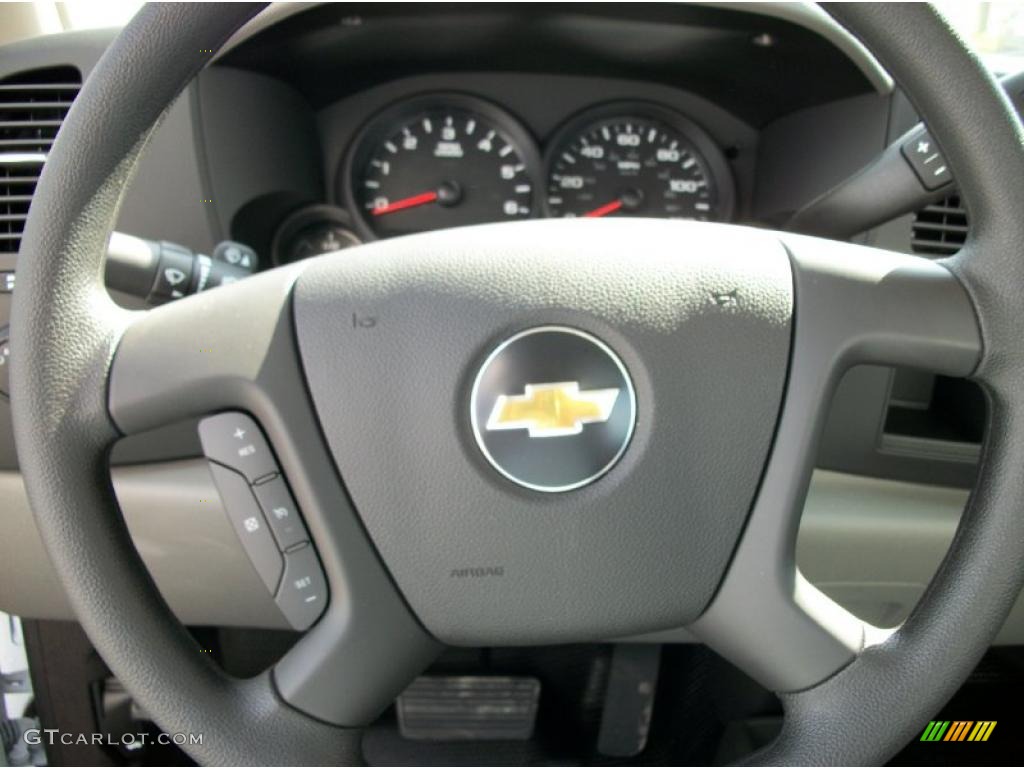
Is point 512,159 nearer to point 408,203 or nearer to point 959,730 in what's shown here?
point 408,203

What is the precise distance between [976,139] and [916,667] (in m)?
0.38

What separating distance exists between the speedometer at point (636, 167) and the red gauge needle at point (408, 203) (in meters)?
0.19

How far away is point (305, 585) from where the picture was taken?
73 centimetres

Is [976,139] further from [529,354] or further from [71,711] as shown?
[71,711]

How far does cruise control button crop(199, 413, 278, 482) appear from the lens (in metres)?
0.73

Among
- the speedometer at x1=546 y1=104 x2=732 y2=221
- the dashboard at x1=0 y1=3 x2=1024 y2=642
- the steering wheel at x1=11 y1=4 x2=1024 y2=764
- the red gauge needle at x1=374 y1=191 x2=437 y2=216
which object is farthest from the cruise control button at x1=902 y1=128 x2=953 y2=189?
the red gauge needle at x1=374 y1=191 x2=437 y2=216

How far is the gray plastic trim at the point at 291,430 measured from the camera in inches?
27.9

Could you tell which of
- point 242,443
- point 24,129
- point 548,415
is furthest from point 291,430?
point 24,129

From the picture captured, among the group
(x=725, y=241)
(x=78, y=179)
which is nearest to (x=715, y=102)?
(x=725, y=241)

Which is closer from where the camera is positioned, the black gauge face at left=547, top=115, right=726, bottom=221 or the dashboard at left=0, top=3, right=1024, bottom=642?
the dashboard at left=0, top=3, right=1024, bottom=642

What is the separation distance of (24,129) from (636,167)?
887 mm

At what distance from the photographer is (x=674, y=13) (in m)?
1.29

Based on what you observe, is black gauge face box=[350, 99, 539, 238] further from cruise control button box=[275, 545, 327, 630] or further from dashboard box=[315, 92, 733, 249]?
cruise control button box=[275, 545, 327, 630]

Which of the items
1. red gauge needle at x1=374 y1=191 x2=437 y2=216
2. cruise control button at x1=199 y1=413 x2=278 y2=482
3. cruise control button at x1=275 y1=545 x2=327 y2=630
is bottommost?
cruise control button at x1=275 y1=545 x2=327 y2=630
